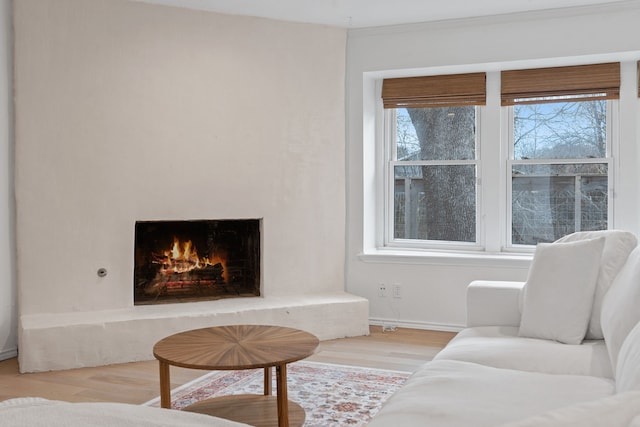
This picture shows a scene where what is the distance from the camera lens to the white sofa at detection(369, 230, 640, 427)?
1.74m

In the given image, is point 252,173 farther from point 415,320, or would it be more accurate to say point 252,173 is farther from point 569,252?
point 569,252

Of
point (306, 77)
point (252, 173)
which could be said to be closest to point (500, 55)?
point (306, 77)

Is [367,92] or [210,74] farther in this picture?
[367,92]

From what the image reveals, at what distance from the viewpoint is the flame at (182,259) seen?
4.54 m

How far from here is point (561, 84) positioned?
176 inches

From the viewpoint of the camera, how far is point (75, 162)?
4027 mm

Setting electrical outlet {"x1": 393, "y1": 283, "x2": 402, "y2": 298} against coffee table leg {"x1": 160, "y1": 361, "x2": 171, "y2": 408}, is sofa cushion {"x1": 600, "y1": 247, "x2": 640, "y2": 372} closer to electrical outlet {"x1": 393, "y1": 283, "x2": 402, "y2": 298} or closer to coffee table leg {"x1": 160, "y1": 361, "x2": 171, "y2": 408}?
coffee table leg {"x1": 160, "y1": 361, "x2": 171, "y2": 408}

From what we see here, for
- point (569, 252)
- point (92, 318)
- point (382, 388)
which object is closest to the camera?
point (569, 252)

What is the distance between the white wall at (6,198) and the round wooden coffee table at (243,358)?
1.82m

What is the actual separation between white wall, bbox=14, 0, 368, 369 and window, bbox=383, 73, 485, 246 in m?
0.52

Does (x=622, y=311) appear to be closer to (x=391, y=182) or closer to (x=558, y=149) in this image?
(x=558, y=149)

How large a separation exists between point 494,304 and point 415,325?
70.9 inches

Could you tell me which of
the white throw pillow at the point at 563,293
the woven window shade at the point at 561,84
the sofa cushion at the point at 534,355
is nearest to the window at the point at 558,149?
the woven window shade at the point at 561,84

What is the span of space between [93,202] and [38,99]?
2.45 ft
